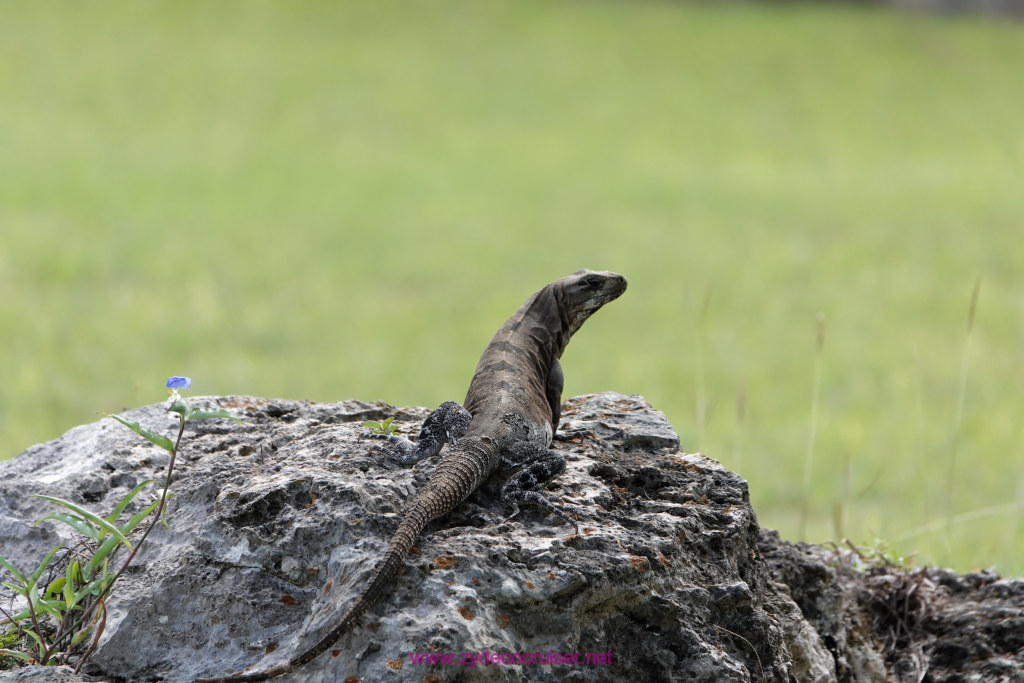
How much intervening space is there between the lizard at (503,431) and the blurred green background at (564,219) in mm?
1099

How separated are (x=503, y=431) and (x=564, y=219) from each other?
1375cm

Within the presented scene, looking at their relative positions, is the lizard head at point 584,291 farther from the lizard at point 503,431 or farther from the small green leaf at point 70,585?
the small green leaf at point 70,585

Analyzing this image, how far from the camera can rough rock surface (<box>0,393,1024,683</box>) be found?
10.5 feet

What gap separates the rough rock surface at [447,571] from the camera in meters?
3.21

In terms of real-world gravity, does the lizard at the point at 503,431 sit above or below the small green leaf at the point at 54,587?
above

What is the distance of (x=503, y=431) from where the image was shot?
4023mm

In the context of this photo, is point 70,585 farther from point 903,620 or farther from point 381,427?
point 903,620

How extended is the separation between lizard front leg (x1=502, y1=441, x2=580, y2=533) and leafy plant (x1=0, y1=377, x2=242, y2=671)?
1035 millimetres

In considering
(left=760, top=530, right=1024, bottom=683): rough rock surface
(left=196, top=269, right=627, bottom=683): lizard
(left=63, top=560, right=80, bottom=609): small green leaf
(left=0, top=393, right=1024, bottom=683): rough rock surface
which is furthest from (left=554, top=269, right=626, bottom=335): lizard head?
(left=63, top=560, right=80, bottom=609): small green leaf

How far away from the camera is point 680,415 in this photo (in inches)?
395

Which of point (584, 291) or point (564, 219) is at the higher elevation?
point (564, 219)

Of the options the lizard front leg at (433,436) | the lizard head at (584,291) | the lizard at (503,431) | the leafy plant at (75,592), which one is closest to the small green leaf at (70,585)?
the leafy plant at (75,592)

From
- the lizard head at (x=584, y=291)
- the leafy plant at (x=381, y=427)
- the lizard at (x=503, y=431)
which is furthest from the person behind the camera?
the lizard head at (x=584, y=291)

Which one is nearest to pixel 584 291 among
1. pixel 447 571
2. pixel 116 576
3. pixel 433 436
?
pixel 433 436
